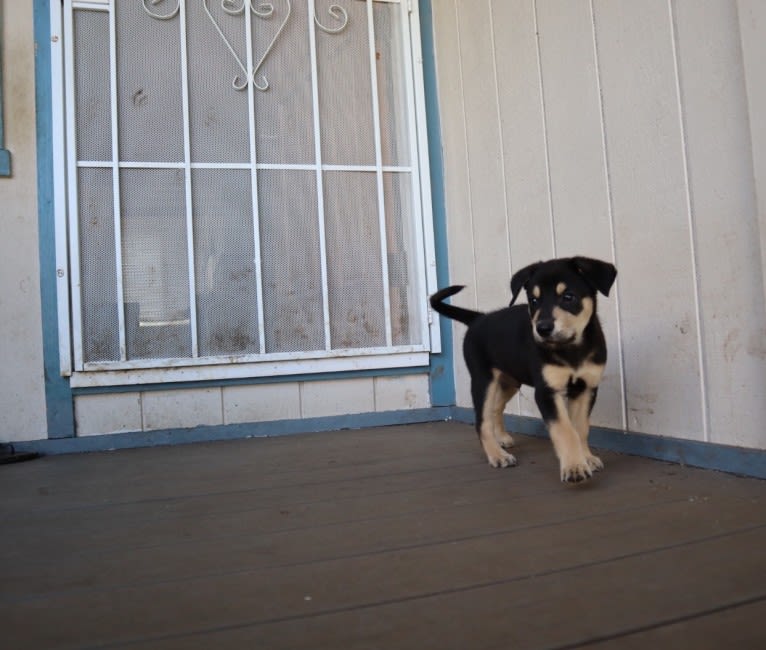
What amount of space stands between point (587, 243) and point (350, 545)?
1669 mm

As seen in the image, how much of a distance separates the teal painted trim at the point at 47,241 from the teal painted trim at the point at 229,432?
0.08 metres

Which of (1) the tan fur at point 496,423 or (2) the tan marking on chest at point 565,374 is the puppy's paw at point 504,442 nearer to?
(1) the tan fur at point 496,423

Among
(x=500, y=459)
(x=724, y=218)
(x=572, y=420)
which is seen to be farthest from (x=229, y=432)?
(x=724, y=218)

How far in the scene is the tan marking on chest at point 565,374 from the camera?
1.97 meters

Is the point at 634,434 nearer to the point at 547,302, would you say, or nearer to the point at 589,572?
the point at 547,302

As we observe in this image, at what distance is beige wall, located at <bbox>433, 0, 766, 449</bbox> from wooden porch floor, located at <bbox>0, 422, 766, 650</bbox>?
307mm

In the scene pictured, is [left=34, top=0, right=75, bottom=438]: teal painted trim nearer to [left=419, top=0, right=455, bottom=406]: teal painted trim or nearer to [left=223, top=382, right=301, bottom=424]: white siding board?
[left=223, top=382, right=301, bottom=424]: white siding board

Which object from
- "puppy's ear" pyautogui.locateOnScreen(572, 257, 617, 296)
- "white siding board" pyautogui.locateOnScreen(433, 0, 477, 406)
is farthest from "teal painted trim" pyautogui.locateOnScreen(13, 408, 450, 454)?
"puppy's ear" pyautogui.locateOnScreen(572, 257, 617, 296)

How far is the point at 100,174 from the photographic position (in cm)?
321

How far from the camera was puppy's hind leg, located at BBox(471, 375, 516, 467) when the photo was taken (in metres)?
2.23

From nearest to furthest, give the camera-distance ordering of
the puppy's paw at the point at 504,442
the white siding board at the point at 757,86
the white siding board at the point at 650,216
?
the white siding board at the point at 757,86 → the white siding board at the point at 650,216 → the puppy's paw at the point at 504,442

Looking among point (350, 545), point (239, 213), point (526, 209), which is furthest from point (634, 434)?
point (239, 213)

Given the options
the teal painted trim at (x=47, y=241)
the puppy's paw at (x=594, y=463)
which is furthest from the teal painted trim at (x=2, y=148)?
the puppy's paw at (x=594, y=463)

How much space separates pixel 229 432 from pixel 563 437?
79.4 inches
